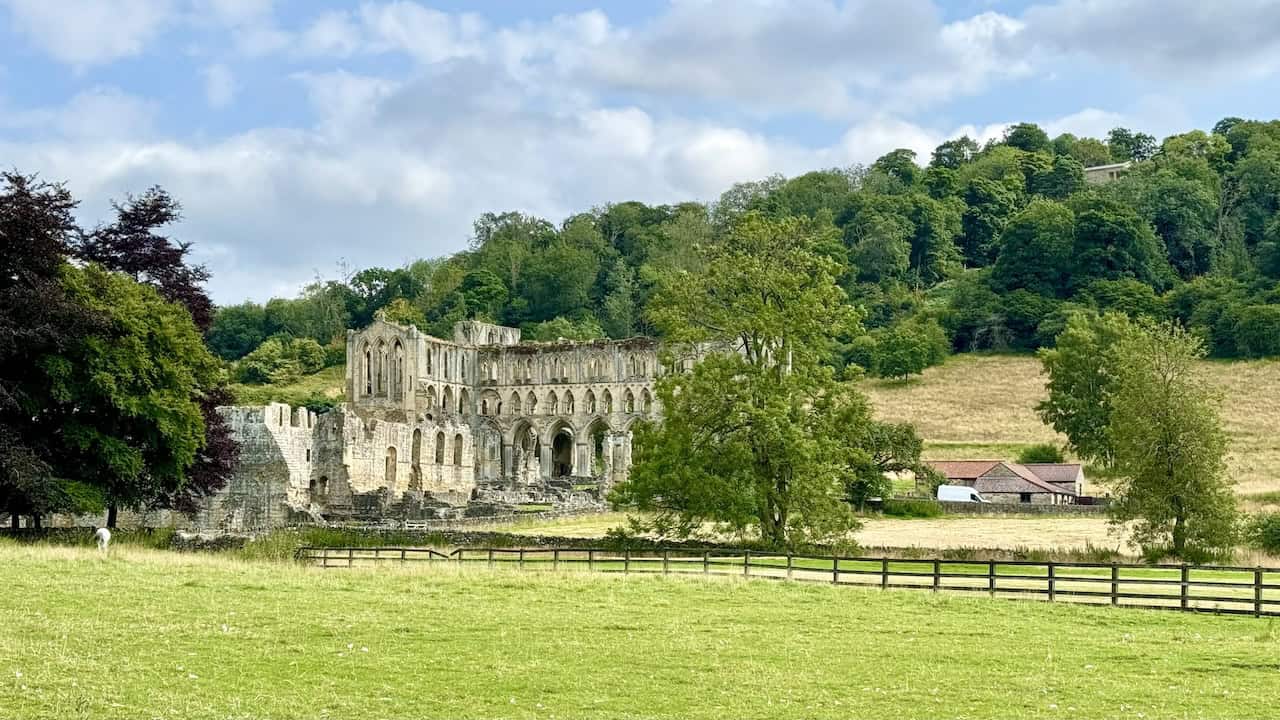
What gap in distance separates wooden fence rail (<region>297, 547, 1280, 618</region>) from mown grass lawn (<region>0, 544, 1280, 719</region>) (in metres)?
0.80

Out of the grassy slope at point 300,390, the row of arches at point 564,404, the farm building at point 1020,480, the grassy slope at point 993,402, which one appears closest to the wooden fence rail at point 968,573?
the farm building at point 1020,480

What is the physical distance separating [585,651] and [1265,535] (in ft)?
92.9

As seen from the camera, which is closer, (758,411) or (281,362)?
(758,411)

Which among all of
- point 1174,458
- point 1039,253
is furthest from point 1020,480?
point 1039,253

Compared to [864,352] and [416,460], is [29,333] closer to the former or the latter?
[416,460]

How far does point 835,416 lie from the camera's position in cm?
3972

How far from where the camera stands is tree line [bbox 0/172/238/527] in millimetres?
37969

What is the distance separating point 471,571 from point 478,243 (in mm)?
133287

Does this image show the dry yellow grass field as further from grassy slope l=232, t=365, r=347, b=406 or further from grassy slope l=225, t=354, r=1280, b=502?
grassy slope l=232, t=365, r=347, b=406

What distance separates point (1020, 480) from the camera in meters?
72.4

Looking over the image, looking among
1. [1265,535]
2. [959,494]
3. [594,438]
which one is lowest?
[959,494]

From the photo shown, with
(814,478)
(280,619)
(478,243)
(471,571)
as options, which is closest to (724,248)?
(814,478)

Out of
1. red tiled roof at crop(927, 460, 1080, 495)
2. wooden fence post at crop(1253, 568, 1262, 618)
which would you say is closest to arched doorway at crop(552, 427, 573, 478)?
red tiled roof at crop(927, 460, 1080, 495)

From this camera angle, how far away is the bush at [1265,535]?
1624 inches
